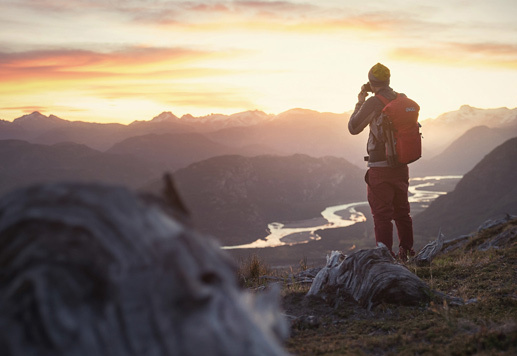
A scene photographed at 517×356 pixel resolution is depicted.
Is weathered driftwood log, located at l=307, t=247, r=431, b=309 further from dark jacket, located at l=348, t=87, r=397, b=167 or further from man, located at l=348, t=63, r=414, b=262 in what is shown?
dark jacket, located at l=348, t=87, r=397, b=167

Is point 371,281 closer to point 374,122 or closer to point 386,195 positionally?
point 386,195

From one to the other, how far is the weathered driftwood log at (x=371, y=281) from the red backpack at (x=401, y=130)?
8.07ft

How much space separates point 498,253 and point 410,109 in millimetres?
3334

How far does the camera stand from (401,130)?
8.43 metres

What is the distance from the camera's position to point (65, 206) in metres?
1.69

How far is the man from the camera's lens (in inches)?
343

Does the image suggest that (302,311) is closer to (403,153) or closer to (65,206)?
(403,153)

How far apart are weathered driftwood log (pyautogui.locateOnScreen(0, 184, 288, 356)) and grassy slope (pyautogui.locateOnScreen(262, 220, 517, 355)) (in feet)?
9.29

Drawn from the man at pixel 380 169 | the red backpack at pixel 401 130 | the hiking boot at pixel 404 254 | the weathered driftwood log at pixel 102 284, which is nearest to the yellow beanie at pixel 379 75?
the man at pixel 380 169

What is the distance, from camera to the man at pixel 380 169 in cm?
870

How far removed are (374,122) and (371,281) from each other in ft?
12.6

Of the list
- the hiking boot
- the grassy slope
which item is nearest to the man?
the hiking boot

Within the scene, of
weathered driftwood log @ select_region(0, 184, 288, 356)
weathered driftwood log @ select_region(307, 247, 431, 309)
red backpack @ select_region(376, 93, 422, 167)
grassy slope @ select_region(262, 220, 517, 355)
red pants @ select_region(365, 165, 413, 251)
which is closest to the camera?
weathered driftwood log @ select_region(0, 184, 288, 356)

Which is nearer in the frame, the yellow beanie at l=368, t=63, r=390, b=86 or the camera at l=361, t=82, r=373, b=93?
the yellow beanie at l=368, t=63, r=390, b=86
